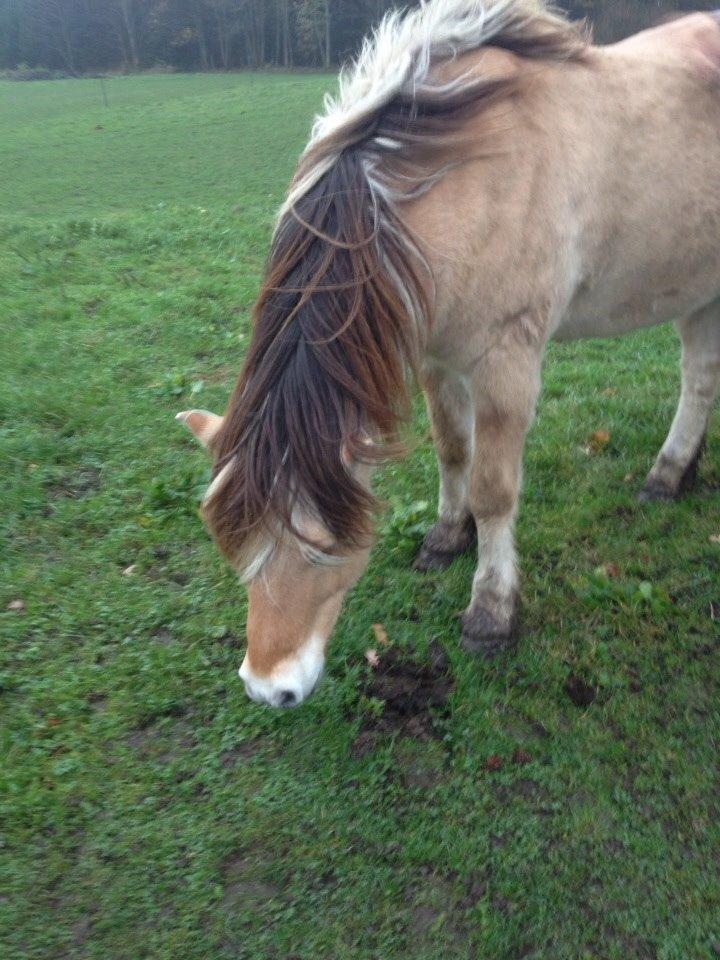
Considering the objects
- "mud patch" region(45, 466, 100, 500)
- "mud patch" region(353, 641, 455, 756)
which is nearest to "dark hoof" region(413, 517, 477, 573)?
"mud patch" region(353, 641, 455, 756)

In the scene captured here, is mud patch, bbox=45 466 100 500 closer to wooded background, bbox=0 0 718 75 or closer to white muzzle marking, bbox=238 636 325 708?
white muzzle marking, bbox=238 636 325 708

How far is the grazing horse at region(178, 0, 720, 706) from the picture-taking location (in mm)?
2111

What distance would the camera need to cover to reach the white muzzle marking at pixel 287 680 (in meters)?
2.10

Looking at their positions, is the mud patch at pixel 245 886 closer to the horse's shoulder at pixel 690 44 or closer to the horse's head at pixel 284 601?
the horse's head at pixel 284 601

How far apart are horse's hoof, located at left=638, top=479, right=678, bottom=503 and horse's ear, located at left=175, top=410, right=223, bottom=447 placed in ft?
7.65

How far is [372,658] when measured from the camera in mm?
3002

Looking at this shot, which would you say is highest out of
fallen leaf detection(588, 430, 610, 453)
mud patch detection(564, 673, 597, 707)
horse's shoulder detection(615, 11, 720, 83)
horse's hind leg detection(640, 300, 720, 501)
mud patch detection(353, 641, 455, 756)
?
horse's shoulder detection(615, 11, 720, 83)

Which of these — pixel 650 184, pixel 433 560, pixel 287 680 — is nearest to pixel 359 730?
pixel 287 680

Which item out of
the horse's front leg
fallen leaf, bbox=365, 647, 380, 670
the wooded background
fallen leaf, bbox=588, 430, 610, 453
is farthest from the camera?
the wooded background

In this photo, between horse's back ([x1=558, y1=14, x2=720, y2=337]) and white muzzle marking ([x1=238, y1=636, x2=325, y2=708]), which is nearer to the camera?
white muzzle marking ([x1=238, y1=636, x2=325, y2=708])

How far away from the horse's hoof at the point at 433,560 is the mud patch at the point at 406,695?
515 millimetres

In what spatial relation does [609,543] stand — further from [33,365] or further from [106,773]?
[33,365]

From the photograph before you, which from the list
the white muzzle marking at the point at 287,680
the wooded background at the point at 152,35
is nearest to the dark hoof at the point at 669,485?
the white muzzle marking at the point at 287,680

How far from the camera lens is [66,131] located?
15.3 meters
